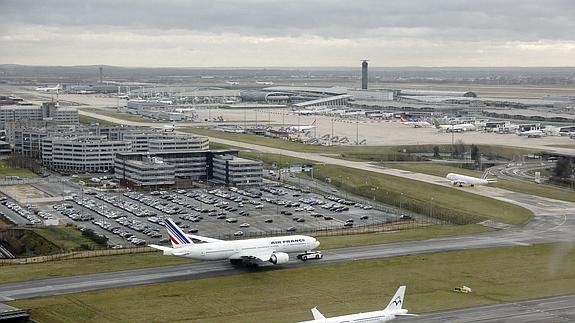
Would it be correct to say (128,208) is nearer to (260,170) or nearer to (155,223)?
(155,223)

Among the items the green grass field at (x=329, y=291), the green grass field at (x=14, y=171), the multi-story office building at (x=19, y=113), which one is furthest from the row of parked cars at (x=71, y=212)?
the multi-story office building at (x=19, y=113)

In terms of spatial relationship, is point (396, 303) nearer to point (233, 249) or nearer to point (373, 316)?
point (373, 316)

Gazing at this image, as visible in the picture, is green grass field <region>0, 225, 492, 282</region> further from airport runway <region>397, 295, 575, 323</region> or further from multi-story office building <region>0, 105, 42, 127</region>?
multi-story office building <region>0, 105, 42, 127</region>

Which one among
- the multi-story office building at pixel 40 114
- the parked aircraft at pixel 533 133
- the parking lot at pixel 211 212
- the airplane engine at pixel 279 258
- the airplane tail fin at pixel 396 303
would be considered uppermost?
the multi-story office building at pixel 40 114

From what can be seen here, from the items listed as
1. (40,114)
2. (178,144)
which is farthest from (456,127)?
(40,114)

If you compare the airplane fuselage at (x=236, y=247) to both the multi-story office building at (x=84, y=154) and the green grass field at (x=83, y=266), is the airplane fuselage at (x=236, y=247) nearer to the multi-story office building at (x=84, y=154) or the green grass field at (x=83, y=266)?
the green grass field at (x=83, y=266)

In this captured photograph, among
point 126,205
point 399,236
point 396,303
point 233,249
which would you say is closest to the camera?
point 396,303

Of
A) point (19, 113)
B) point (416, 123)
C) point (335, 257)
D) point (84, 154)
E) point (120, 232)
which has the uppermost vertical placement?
point (19, 113)

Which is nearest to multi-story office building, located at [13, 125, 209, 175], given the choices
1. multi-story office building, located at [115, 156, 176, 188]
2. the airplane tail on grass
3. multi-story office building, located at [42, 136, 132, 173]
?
multi-story office building, located at [42, 136, 132, 173]
